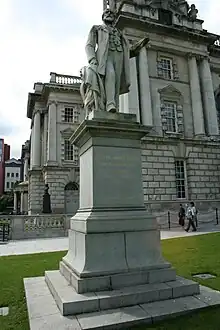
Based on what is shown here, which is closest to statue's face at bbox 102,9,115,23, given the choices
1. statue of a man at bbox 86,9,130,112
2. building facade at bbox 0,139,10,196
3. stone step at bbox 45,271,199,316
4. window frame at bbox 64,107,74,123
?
statue of a man at bbox 86,9,130,112

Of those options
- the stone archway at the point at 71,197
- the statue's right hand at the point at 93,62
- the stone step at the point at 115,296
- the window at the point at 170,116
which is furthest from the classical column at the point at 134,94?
the stone step at the point at 115,296

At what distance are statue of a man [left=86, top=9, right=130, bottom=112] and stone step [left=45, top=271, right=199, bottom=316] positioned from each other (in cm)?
339

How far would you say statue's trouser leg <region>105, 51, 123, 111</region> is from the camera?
18.9 ft

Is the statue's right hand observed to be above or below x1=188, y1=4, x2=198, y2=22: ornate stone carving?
below

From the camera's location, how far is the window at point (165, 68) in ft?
81.5

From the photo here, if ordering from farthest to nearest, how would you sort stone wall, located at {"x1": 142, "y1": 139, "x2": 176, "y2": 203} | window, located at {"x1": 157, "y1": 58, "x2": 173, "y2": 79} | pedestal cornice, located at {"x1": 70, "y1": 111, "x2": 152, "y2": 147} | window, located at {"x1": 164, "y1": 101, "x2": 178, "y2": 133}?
window, located at {"x1": 157, "y1": 58, "x2": 173, "y2": 79}, window, located at {"x1": 164, "y1": 101, "x2": 178, "y2": 133}, stone wall, located at {"x1": 142, "y1": 139, "x2": 176, "y2": 203}, pedestal cornice, located at {"x1": 70, "y1": 111, "x2": 152, "y2": 147}

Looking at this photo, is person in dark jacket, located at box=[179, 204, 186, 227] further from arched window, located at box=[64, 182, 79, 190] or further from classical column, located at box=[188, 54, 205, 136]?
arched window, located at box=[64, 182, 79, 190]

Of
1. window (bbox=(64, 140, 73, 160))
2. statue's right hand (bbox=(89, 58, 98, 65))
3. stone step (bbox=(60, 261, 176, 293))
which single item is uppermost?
window (bbox=(64, 140, 73, 160))

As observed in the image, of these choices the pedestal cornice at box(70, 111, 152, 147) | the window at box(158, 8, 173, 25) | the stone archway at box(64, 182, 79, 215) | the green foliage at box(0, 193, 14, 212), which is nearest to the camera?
the pedestal cornice at box(70, 111, 152, 147)

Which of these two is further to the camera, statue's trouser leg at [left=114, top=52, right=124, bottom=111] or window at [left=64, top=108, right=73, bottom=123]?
window at [left=64, top=108, right=73, bottom=123]

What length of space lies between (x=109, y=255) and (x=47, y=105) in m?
35.1

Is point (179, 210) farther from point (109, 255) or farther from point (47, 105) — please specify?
point (47, 105)

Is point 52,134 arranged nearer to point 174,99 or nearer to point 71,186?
point 71,186

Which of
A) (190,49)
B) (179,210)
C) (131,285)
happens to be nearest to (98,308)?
(131,285)
